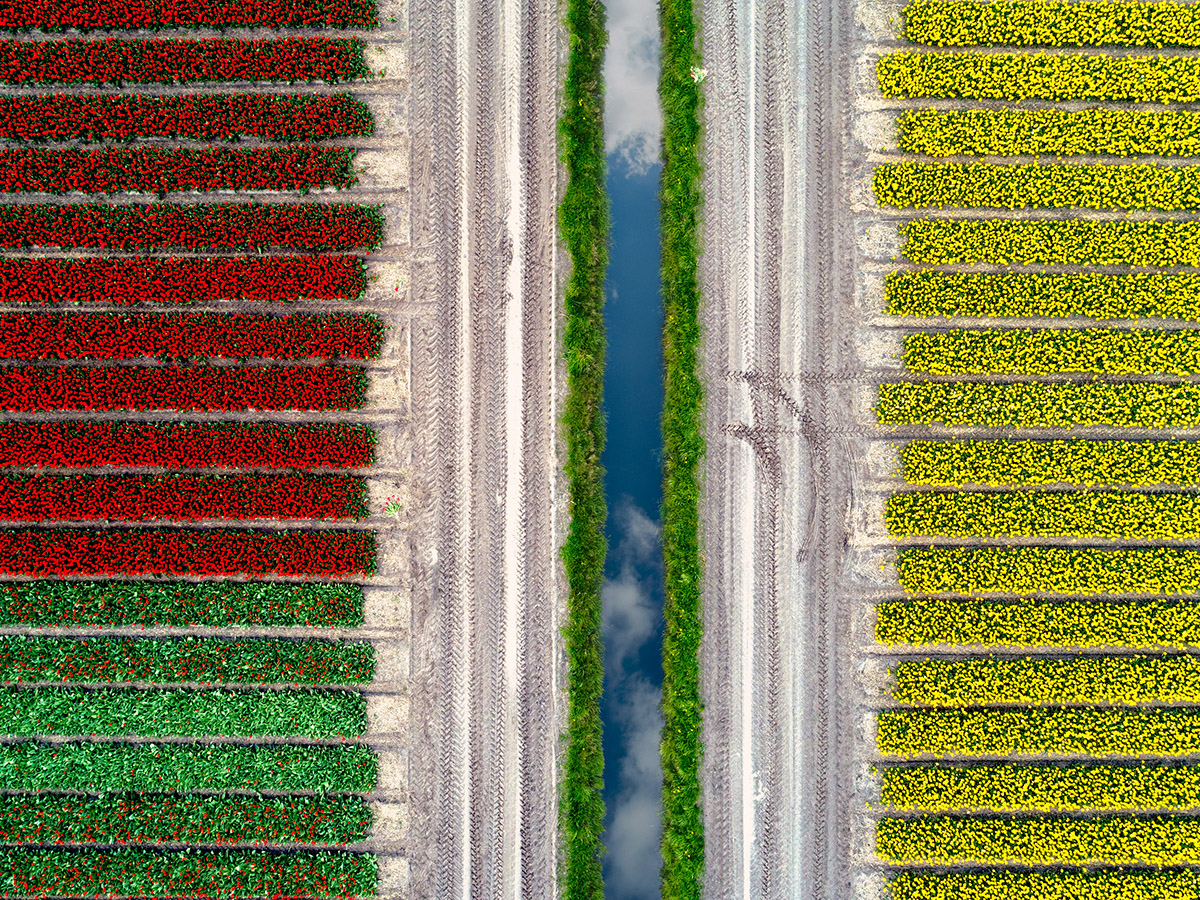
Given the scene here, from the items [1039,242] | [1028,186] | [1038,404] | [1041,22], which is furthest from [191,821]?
[1041,22]

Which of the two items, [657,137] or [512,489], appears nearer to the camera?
[512,489]

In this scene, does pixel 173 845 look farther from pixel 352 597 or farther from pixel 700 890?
pixel 700 890

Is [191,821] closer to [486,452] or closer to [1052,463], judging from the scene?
[486,452]

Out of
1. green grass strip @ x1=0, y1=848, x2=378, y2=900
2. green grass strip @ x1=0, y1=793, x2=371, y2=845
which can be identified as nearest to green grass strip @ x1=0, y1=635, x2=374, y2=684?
green grass strip @ x1=0, y1=793, x2=371, y2=845

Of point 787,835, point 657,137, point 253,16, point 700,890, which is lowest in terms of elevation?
point 700,890

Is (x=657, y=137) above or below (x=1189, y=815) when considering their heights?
above

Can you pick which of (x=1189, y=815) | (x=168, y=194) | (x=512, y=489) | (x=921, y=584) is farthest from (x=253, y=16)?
(x=1189, y=815)

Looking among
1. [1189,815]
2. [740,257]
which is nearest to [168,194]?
[740,257]
